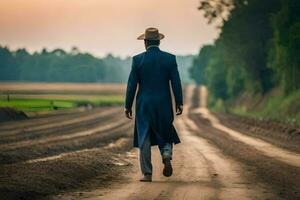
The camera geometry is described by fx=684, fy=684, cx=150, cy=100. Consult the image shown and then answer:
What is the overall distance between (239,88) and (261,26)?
2329 cm

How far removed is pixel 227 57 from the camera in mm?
69938

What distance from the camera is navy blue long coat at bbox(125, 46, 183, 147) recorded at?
37.5 ft

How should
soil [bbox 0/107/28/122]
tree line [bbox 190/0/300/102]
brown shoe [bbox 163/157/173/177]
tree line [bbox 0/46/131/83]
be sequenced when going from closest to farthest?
brown shoe [bbox 163/157/173/177], tree line [bbox 0/46/131/83], soil [bbox 0/107/28/122], tree line [bbox 190/0/300/102]

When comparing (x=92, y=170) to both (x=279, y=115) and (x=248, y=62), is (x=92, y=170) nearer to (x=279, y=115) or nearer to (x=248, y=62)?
(x=279, y=115)

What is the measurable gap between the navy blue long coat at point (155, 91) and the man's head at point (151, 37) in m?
0.09

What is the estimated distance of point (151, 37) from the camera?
1145cm

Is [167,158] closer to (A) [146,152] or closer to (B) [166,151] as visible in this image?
(B) [166,151]

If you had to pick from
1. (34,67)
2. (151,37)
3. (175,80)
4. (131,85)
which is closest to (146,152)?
(131,85)

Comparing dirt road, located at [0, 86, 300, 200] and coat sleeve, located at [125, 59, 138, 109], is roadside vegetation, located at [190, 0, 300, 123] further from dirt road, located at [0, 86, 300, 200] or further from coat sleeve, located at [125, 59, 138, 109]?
coat sleeve, located at [125, 59, 138, 109]

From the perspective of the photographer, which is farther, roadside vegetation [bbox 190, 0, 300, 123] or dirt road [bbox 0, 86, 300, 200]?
roadside vegetation [bbox 190, 0, 300, 123]

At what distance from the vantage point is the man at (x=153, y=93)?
11414mm

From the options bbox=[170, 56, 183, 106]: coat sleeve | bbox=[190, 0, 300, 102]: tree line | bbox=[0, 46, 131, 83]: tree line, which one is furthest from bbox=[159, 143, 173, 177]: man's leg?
bbox=[190, 0, 300, 102]: tree line

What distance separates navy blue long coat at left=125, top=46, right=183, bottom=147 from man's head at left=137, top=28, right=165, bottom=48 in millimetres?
87

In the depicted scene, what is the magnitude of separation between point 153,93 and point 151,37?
3.08 ft
